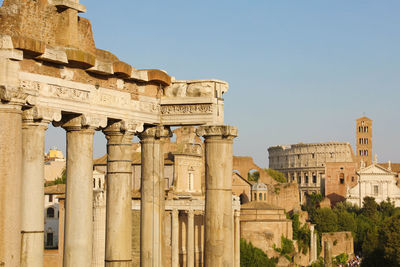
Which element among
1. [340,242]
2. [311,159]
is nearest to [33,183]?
[340,242]

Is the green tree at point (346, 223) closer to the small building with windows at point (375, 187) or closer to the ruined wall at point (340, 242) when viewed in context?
the ruined wall at point (340, 242)

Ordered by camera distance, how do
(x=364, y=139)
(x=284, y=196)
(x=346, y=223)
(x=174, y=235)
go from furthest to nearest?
(x=364, y=139) < (x=284, y=196) < (x=346, y=223) < (x=174, y=235)

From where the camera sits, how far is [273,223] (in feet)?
174

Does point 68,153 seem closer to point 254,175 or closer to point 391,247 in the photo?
point 391,247

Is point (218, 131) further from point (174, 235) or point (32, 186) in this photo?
point (174, 235)

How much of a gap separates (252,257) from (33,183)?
4068 centimetres

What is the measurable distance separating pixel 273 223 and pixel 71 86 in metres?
44.4

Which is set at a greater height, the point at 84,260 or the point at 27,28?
the point at 27,28

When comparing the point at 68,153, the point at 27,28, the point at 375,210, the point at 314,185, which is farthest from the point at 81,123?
the point at 314,185

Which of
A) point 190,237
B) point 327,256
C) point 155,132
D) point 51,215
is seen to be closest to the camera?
point 155,132

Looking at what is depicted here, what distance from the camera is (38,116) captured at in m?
9.09

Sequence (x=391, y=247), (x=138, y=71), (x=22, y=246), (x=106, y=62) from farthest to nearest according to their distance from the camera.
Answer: (x=391, y=247)
(x=138, y=71)
(x=106, y=62)
(x=22, y=246)

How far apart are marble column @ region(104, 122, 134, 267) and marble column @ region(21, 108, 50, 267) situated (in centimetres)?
192

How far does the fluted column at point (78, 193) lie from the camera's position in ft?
32.3
